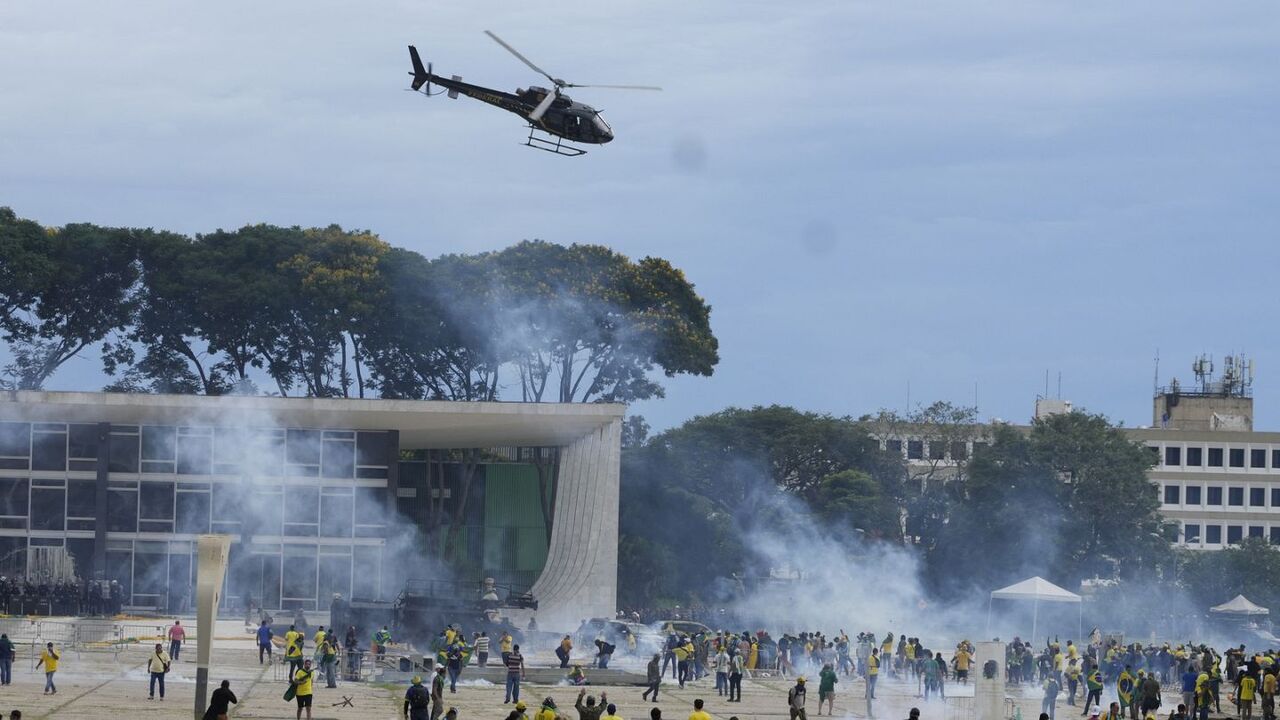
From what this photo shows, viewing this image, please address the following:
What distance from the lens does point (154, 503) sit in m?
56.6

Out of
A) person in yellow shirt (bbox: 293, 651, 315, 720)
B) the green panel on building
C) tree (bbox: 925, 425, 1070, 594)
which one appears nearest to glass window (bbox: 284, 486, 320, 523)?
the green panel on building

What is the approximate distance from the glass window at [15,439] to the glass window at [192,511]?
5382mm

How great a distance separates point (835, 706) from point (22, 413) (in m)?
31.2

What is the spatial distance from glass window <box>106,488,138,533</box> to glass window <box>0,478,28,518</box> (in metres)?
2.83

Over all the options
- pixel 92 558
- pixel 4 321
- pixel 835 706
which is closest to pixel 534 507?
pixel 92 558

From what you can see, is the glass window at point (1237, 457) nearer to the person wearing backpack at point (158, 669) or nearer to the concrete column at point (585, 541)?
the concrete column at point (585, 541)

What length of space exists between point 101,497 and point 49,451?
95.8 inches

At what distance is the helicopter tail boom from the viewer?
2020 inches

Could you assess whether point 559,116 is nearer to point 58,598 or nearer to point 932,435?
point 58,598

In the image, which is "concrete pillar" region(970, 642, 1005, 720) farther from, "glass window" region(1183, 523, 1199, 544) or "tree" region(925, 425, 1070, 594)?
"glass window" region(1183, 523, 1199, 544)

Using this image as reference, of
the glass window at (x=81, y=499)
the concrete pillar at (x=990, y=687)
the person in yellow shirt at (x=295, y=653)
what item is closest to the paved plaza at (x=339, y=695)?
the person in yellow shirt at (x=295, y=653)

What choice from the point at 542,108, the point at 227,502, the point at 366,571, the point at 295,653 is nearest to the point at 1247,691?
the point at 295,653

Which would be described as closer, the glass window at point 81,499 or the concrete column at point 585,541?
the glass window at point 81,499

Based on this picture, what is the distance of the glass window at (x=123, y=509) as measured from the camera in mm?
56375
